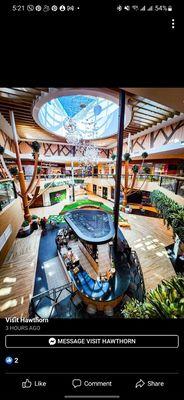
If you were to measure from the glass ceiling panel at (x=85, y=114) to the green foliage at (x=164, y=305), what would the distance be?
859 cm

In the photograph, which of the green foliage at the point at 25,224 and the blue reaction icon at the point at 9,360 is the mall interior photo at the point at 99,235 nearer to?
the green foliage at the point at 25,224

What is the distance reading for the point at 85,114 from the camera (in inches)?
435

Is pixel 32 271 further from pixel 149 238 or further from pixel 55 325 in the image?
pixel 149 238

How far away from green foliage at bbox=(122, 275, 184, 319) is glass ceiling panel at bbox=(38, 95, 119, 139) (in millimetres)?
8591

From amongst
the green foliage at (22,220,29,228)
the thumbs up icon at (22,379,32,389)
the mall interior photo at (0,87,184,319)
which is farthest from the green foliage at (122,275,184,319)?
the green foliage at (22,220,29,228)

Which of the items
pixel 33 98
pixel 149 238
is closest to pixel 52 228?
pixel 149 238

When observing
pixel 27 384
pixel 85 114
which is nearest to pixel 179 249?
pixel 27 384

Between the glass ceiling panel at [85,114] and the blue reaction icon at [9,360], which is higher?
the glass ceiling panel at [85,114]

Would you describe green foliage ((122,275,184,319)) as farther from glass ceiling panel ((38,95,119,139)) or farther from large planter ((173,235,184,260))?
glass ceiling panel ((38,95,119,139))

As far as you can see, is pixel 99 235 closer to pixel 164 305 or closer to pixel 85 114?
pixel 164 305

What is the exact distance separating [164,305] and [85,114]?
42.5 feet

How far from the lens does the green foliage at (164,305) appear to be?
1.35 m

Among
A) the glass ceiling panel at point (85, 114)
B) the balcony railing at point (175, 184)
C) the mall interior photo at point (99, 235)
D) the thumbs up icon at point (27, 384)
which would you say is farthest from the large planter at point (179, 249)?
the glass ceiling panel at point (85, 114)
